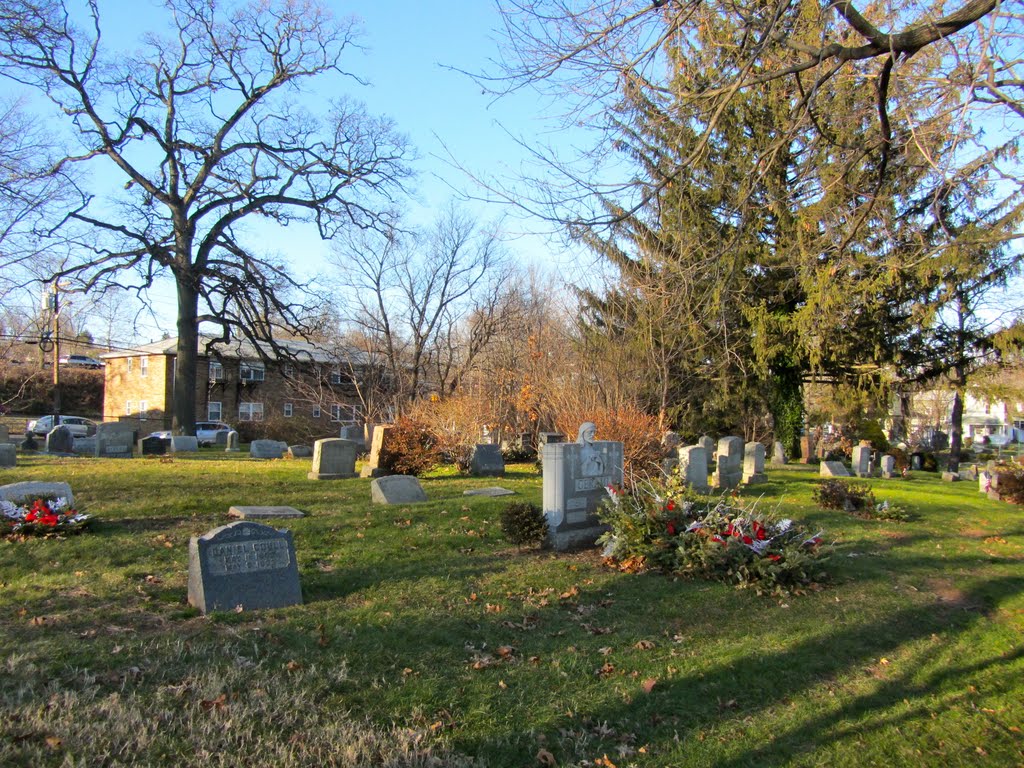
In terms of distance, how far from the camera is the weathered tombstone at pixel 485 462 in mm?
16906

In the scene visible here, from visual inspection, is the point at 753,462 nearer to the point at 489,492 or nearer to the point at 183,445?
the point at 489,492

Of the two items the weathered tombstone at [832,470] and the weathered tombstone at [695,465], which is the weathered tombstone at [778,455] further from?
the weathered tombstone at [695,465]

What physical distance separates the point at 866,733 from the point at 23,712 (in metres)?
5.01

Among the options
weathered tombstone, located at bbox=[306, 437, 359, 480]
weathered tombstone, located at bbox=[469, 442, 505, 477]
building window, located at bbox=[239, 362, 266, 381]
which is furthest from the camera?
building window, located at bbox=[239, 362, 266, 381]

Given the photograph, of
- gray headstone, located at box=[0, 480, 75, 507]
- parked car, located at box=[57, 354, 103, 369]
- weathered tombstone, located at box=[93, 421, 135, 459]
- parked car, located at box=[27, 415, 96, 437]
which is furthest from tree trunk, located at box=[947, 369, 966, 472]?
parked car, located at box=[57, 354, 103, 369]

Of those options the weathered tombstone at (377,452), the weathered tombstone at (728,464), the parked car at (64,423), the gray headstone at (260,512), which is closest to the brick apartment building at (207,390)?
the parked car at (64,423)

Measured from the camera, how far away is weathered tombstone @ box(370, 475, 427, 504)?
11227 mm

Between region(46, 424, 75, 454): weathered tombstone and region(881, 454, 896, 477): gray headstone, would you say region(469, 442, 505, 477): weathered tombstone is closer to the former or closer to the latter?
region(46, 424, 75, 454): weathered tombstone

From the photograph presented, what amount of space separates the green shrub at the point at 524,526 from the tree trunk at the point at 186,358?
20831 mm

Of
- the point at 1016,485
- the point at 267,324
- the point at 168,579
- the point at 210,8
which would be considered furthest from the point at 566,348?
the point at 168,579

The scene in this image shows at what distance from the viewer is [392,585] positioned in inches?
273

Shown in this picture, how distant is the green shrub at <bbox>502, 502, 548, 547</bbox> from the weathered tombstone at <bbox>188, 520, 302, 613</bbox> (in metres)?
3.37

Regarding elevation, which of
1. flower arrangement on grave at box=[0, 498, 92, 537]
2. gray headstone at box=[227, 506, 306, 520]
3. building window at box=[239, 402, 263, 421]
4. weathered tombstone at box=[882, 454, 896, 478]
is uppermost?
building window at box=[239, 402, 263, 421]

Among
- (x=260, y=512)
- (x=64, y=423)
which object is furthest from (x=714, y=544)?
Result: (x=64, y=423)
